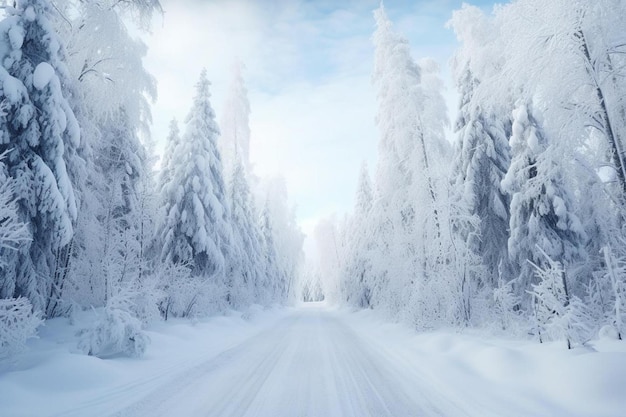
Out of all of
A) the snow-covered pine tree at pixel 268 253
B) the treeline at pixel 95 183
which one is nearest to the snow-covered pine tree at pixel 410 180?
the treeline at pixel 95 183

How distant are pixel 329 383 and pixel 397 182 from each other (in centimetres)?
1210

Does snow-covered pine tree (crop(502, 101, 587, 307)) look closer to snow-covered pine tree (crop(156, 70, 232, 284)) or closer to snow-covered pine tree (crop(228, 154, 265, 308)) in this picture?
snow-covered pine tree (crop(156, 70, 232, 284))

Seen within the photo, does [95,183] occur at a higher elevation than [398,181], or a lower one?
lower

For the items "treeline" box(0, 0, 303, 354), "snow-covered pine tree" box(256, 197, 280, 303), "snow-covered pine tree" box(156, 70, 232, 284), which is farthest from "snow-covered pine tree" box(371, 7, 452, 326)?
"snow-covered pine tree" box(256, 197, 280, 303)

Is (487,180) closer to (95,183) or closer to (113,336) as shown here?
(113,336)

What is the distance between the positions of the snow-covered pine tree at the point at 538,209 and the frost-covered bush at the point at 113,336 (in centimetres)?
1461

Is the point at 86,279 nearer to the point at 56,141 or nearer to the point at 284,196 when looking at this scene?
the point at 56,141

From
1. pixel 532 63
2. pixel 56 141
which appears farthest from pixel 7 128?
pixel 532 63

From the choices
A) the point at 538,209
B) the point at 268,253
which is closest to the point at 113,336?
the point at 538,209

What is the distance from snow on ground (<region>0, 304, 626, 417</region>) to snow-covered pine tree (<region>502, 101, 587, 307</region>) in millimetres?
7594

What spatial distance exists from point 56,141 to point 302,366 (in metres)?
8.60

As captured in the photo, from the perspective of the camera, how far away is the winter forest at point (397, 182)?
24.1 ft

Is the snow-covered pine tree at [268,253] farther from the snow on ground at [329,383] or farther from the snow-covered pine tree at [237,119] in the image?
the snow on ground at [329,383]

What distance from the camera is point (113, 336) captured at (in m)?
8.44
